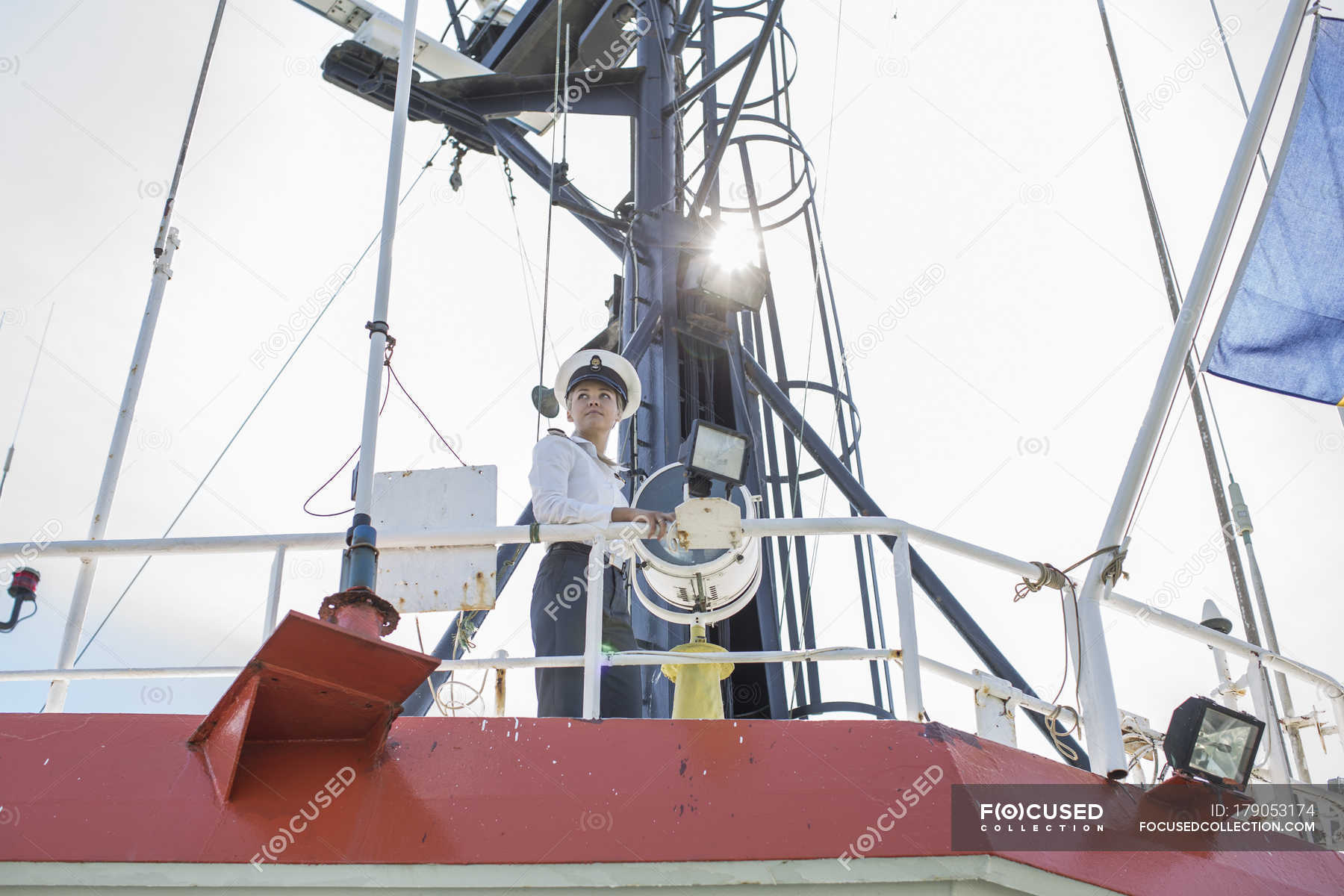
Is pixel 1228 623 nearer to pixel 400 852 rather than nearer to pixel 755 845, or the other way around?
pixel 755 845

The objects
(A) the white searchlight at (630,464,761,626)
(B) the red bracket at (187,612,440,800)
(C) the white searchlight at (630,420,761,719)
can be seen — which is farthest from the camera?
(A) the white searchlight at (630,464,761,626)

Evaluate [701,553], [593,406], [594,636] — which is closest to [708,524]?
[594,636]

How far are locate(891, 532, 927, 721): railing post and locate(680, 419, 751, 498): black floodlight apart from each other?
0.59m

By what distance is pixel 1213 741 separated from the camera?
3.02 m

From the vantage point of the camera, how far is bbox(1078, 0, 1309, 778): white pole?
323cm

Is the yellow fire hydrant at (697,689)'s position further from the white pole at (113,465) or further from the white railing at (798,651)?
the white pole at (113,465)

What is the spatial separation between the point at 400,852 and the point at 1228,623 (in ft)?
10.3

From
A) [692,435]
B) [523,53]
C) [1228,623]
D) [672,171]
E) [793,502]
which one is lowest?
[1228,623]

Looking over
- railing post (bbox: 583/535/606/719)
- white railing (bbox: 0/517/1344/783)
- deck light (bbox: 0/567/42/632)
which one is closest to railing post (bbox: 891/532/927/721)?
white railing (bbox: 0/517/1344/783)

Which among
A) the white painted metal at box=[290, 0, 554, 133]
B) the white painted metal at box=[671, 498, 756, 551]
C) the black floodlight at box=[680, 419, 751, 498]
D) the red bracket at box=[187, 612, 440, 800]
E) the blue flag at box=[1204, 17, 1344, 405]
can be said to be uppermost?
the white painted metal at box=[290, 0, 554, 133]

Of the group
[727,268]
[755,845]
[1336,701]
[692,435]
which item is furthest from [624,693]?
[727,268]

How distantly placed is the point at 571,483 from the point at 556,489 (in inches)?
8.0

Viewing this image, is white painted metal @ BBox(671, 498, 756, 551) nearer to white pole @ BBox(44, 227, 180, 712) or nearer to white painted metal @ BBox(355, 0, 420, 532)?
white painted metal @ BBox(355, 0, 420, 532)

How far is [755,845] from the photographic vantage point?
2.57 m
